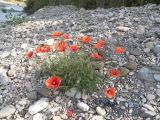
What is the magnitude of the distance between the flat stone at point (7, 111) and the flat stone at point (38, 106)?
192 millimetres

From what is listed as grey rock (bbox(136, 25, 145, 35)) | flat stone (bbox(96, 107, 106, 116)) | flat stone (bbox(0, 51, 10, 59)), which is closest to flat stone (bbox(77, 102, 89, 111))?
flat stone (bbox(96, 107, 106, 116))

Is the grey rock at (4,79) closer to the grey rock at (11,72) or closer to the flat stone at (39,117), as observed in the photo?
the grey rock at (11,72)

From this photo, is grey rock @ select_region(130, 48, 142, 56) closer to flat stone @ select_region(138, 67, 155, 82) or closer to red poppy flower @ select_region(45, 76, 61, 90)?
flat stone @ select_region(138, 67, 155, 82)

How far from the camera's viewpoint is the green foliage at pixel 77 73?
405 cm

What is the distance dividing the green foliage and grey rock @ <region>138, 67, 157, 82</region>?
1.64 ft

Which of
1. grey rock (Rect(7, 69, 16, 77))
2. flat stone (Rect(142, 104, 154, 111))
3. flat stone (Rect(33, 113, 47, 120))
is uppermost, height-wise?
grey rock (Rect(7, 69, 16, 77))

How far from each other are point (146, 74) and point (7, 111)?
1513mm

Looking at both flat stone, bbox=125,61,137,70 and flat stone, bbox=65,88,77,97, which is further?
flat stone, bbox=125,61,137,70

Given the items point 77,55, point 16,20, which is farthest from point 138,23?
point 16,20

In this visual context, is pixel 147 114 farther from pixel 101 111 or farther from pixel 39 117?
pixel 39 117

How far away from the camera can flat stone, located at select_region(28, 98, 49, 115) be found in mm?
4020

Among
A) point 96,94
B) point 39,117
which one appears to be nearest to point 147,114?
point 96,94

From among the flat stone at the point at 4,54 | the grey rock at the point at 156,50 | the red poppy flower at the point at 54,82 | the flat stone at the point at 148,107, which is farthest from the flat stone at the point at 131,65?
the flat stone at the point at 4,54

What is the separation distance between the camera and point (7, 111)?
409 centimetres
